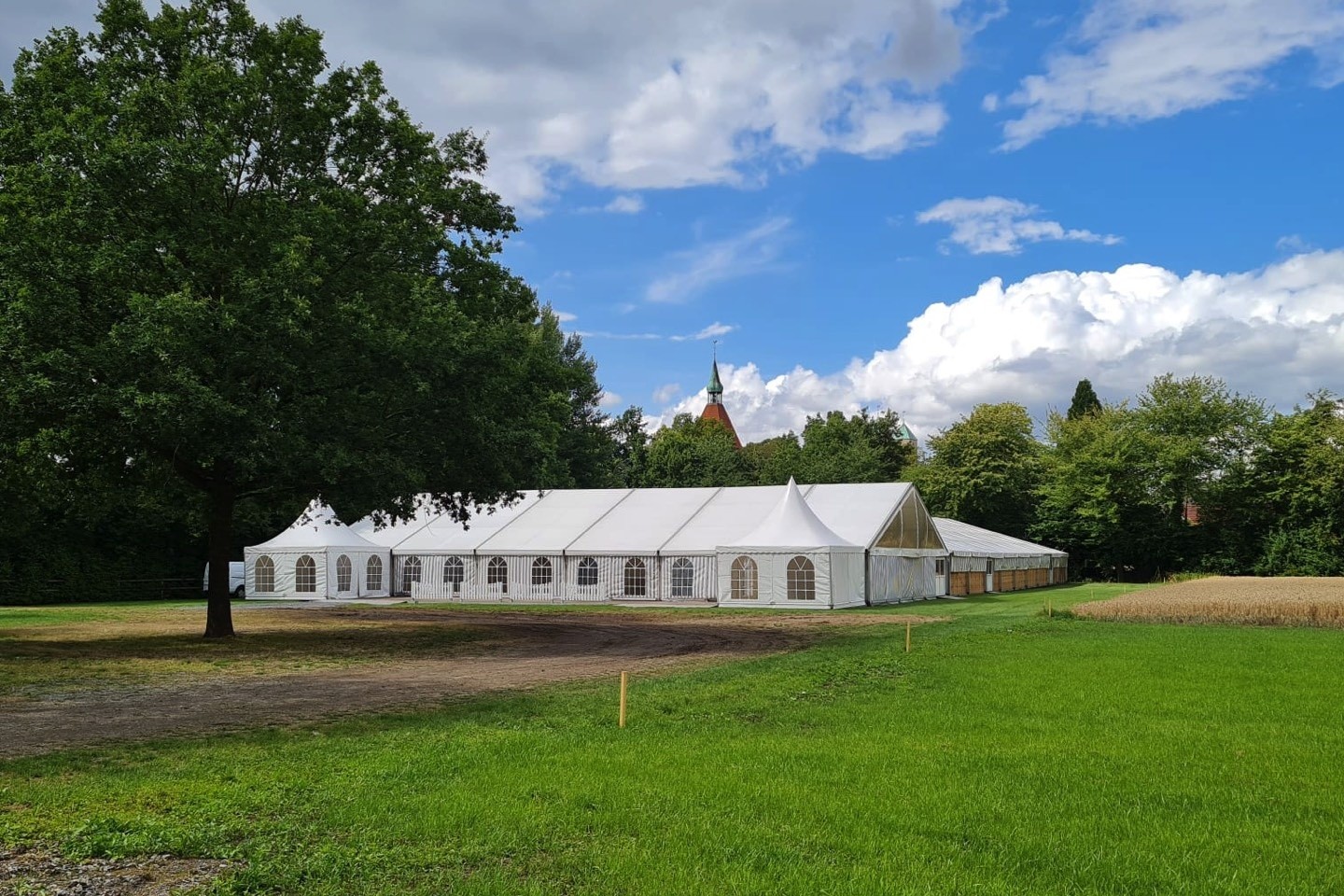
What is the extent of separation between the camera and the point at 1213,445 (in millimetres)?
56250

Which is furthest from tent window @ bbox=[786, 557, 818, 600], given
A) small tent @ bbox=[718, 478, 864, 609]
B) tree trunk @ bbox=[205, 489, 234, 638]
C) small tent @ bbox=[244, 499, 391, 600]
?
tree trunk @ bbox=[205, 489, 234, 638]

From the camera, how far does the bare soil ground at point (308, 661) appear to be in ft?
36.9

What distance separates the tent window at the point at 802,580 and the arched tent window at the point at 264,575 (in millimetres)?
19809

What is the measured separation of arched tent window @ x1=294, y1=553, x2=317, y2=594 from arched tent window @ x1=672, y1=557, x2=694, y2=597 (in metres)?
13.6

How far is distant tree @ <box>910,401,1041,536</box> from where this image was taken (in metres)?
63.9

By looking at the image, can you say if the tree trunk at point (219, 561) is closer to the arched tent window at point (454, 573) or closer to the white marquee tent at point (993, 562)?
the arched tent window at point (454, 573)

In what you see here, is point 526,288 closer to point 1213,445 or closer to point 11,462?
point 11,462

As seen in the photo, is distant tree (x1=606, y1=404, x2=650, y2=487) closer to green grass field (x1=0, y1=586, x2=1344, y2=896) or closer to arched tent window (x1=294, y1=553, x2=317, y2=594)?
arched tent window (x1=294, y1=553, x2=317, y2=594)

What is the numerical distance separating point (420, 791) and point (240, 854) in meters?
1.56

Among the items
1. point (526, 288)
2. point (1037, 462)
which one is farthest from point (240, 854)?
point (1037, 462)

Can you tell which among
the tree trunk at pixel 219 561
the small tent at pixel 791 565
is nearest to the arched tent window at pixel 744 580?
the small tent at pixel 791 565

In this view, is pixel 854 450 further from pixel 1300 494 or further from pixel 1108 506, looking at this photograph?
pixel 1300 494

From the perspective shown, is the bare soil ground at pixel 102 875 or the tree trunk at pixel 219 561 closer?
the bare soil ground at pixel 102 875

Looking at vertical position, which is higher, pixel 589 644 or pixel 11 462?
pixel 11 462
